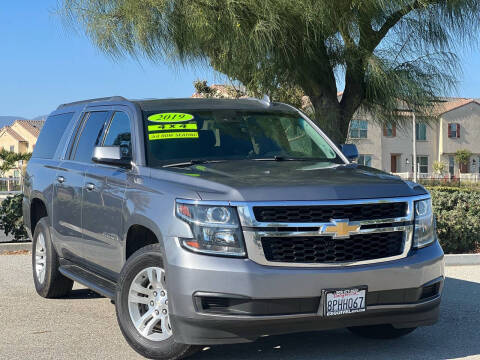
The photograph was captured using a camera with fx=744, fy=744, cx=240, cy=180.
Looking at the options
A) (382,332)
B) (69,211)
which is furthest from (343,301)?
(69,211)

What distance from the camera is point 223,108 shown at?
646cm

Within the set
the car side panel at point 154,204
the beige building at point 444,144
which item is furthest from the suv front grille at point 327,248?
the beige building at point 444,144

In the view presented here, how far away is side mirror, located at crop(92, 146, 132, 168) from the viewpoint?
5727 millimetres

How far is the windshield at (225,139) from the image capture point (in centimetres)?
592

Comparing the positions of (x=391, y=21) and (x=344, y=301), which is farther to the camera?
(x=391, y=21)

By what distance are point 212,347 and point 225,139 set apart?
5.54 feet

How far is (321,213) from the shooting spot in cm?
478

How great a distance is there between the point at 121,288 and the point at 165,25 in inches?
332

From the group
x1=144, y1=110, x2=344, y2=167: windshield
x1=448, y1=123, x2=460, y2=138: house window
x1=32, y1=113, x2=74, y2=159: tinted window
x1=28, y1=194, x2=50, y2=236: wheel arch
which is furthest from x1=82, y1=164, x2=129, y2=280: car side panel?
x1=448, y1=123, x2=460, y2=138: house window

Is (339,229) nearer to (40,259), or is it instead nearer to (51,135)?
(40,259)

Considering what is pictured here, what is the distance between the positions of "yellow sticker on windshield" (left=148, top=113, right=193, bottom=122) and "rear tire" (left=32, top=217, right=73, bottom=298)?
2.09 m

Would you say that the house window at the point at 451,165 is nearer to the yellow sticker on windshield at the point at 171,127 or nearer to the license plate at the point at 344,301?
the yellow sticker on windshield at the point at 171,127

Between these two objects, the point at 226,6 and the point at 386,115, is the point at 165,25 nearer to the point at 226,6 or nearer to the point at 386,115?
the point at 226,6

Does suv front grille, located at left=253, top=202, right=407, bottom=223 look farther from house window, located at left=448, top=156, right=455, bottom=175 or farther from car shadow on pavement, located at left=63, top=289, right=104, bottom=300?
house window, located at left=448, top=156, right=455, bottom=175
